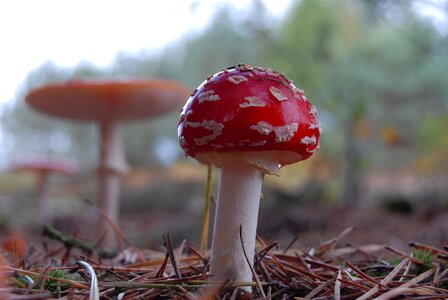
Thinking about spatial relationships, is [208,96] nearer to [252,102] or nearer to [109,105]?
[252,102]

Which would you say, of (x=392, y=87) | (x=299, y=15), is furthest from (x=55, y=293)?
(x=392, y=87)

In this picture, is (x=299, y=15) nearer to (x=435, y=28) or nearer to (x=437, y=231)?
(x=435, y=28)

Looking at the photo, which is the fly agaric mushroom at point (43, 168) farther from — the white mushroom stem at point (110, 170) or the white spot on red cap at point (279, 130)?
the white spot on red cap at point (279, 130)

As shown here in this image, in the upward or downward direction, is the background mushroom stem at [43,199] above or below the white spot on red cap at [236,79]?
below

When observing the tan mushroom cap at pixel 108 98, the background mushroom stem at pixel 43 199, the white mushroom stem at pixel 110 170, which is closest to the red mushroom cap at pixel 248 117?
the tan mushroom cap at pixel 108 98

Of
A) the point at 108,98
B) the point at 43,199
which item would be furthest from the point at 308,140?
the point at 43,199

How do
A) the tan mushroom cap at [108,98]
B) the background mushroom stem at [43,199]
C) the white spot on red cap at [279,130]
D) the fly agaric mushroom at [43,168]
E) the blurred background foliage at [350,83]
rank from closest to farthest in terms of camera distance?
the white spot on red cap at [279,130], the tan mushroom cap at [108,98], the blurred background foliage at [350,83], the fly agaric mushroom at [43,168], the background mushroom stem at [43,199]

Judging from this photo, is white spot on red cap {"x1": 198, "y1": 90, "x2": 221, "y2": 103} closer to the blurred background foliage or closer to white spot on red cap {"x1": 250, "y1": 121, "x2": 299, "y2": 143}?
white spot on red cap {"x1": 250, "y1": 121, "x2": 299, "y2": 143}
